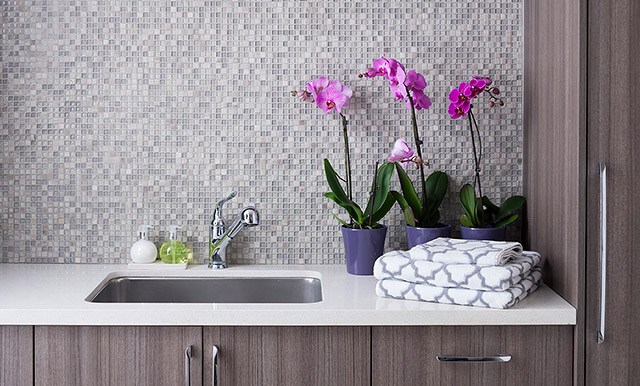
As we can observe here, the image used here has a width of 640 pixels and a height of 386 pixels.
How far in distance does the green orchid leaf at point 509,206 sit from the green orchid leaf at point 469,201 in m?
0.09

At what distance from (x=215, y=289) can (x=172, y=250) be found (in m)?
0.21

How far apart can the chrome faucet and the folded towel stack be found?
542mm

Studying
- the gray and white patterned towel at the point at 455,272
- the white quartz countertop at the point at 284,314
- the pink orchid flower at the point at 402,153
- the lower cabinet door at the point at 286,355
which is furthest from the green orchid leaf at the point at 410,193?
the lower cabinet door at the point at 286,355

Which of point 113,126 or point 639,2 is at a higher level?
point 639,2

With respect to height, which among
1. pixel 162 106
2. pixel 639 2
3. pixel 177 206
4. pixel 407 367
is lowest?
pixel 407 367

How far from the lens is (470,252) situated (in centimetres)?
158

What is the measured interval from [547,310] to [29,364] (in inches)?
54.9

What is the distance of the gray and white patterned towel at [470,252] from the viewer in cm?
154

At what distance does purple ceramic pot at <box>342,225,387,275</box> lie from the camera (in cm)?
188

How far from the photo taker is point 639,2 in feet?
4.91

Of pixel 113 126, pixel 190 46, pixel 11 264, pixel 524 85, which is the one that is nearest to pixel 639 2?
pixel 524 85

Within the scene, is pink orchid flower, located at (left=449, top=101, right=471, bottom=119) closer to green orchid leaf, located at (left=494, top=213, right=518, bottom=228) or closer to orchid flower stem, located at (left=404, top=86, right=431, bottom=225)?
orchid flower stem, located at (left=404, top=86, right=431, bottom=225)

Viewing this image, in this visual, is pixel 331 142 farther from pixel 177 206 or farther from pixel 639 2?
pixel 639 2

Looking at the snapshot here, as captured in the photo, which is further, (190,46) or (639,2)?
(190,46)
